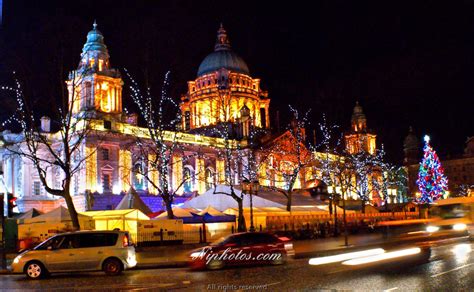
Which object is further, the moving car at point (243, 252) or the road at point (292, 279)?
the moving car at point (243, 252)

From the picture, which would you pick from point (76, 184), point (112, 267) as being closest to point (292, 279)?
point (112, 267)

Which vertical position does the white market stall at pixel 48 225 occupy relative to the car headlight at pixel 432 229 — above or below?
above

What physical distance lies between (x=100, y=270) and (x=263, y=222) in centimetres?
2173

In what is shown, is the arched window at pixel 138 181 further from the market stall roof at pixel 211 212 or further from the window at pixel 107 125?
the market stall roof at pixel 211 212

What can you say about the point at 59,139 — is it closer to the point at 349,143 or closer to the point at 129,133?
the point at 129,133

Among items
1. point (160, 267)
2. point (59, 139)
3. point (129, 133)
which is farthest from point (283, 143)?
point (160, 267)

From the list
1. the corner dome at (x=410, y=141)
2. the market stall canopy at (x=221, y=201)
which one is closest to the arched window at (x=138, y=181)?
the market stall canopy at (x=221, y=201)

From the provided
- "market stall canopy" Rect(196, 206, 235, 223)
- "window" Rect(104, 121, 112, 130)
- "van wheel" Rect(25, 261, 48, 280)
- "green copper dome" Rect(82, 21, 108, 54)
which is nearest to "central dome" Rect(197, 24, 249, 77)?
"green copper dome" Rect(82, 21, 108, 54)

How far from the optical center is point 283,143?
78.1 meters

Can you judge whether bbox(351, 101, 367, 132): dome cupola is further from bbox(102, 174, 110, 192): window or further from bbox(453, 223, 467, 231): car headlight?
bbox(453, 223, 467, 231): car headlight

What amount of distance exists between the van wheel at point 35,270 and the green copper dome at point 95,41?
51469 mm

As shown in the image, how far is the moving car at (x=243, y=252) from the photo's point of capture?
20297 mm

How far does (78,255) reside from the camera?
64.1 ft

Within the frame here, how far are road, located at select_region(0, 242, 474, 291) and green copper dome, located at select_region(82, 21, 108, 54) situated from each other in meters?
50.9
